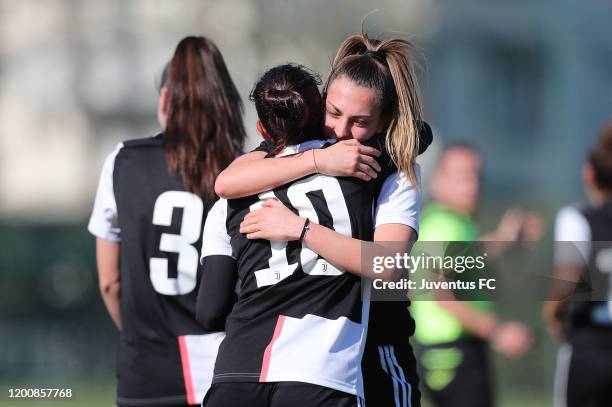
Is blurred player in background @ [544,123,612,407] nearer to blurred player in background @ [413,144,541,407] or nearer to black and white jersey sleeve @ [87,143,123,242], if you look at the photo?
blurred player in background @ [413,144,541,407]

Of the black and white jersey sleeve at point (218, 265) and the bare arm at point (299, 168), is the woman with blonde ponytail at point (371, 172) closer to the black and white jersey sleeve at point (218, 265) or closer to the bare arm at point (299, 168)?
the bare arm at point (299, 168)

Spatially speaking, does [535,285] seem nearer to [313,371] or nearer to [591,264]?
[591,264]

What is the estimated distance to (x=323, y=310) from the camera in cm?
296

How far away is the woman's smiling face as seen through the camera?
3.04 metres

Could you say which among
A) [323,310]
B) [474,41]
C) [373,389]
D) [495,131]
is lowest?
[373,389]

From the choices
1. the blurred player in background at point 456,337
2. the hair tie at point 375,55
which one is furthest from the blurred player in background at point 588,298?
the hair tie at point 375,55

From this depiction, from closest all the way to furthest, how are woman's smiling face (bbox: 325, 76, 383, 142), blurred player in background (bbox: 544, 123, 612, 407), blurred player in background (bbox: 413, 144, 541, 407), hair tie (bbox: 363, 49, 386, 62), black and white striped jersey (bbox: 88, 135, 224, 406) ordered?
woman's smiling face (bbox: 325, 76, 383, 142), hair tie (bbox: 363, 49, 386, 62), black and white striped jersey (bbox: 88, 135, 224, 406), blurred player in background (bbox: 544, 123, 612, 407), blurred player in background (bbox: 413, 144, 541, 407)

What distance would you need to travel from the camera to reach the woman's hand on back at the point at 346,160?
2.94 meters

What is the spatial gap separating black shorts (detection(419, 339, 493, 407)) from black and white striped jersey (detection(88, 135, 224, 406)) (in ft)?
8.44

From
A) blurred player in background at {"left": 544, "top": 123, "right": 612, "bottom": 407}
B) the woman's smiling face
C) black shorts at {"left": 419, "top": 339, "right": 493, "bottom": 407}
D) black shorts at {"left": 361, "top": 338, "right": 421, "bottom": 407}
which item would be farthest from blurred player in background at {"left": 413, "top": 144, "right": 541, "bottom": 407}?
the woman's smiling face

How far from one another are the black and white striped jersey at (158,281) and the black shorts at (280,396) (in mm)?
985

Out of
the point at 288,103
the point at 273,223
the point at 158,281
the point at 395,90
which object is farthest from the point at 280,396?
the point at 158,281

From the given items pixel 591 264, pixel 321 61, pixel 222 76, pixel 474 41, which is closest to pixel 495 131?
pixel 474 41

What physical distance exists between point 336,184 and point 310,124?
0.21 meters
